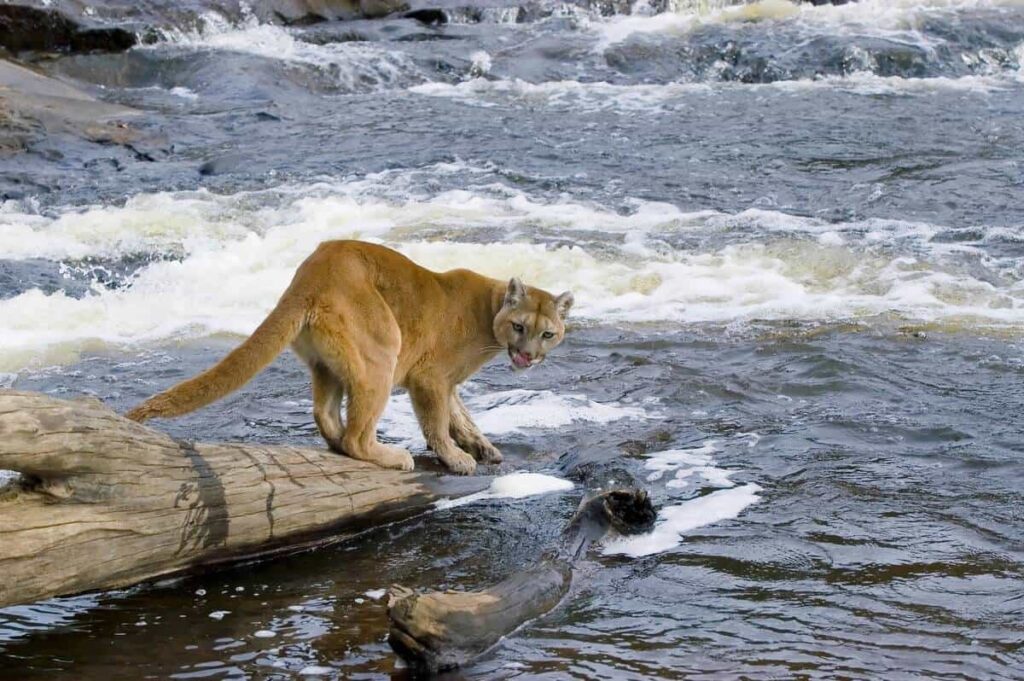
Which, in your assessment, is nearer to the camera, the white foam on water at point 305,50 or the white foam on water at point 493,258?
the white foam on water at point 493,258

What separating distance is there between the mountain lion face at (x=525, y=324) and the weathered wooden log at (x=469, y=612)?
1.34m

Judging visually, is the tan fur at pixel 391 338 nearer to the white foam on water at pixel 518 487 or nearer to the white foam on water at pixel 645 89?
the white foam on water at pixel 518 487

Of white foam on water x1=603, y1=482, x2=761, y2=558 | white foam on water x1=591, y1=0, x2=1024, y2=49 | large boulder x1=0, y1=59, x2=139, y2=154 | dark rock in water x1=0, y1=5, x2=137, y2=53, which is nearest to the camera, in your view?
white foam on water x1=603, y1=482, x2=761, y2=558

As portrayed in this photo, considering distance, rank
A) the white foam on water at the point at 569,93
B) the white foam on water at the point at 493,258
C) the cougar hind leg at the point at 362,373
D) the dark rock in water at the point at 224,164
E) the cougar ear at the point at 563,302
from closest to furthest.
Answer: the cougar hind leg at the point at 362,373
the cougar ear at the point at 563,302
the white foam on water at the point at 493,258
the dark rock in water at the point at 224,164
the white foam on water at the point at 569,93

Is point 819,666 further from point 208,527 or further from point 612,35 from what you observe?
point 612,35

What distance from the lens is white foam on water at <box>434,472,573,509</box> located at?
7652 millimetres

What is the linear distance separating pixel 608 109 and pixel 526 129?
175cm

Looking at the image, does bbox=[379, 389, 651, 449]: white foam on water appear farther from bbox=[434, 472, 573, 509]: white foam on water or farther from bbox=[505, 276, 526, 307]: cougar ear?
bbox=[505, 276, 526, 307]: cougar ear

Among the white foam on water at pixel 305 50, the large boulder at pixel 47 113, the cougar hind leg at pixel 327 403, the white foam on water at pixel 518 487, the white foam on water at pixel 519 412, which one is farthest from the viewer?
the white foam on water at pixel 305 50

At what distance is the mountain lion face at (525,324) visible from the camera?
7789 millimetres

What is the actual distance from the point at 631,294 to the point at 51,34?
14.1m

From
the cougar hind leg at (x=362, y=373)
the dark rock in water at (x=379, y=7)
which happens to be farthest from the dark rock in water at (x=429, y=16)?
the cougar hind leg at (x=362, y=373)

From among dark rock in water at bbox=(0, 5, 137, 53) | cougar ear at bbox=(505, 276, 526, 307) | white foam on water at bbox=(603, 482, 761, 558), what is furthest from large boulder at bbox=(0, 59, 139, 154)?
white foam on water at bbox=(603, 482, 761, 558)

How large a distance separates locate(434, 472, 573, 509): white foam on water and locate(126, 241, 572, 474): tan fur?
201 mm
